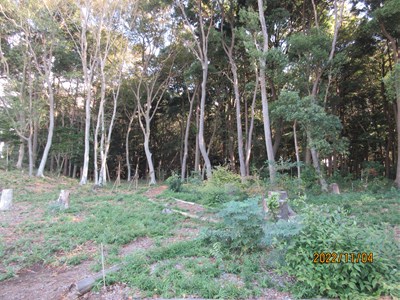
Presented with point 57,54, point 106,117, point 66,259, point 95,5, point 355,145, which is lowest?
point 66,259

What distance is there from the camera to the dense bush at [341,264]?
2.77 meters

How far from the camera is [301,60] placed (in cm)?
1238

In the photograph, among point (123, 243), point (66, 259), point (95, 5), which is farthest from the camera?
point (95, 5)

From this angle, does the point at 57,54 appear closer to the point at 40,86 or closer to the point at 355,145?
the point at 40,86

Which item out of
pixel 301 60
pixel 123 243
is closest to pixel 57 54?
pixel 301 60

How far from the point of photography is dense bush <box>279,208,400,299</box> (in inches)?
109

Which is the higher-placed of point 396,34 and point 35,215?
point 396,34

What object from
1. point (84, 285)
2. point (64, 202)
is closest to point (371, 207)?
point (84, 285)

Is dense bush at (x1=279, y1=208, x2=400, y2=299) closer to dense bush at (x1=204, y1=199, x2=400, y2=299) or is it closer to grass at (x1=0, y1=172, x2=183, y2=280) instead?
dense bush at (x1=204, y1=199, x2=400, y2=299)

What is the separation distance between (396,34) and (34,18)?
1909cm

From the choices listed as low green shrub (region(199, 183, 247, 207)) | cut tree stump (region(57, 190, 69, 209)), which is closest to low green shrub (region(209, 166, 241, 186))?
low green shrub (region(199, 183, 247, 207))

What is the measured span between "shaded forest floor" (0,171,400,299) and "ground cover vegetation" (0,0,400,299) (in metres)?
0.03

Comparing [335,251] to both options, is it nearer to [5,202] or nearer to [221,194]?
[221,194]

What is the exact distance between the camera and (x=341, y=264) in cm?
282
